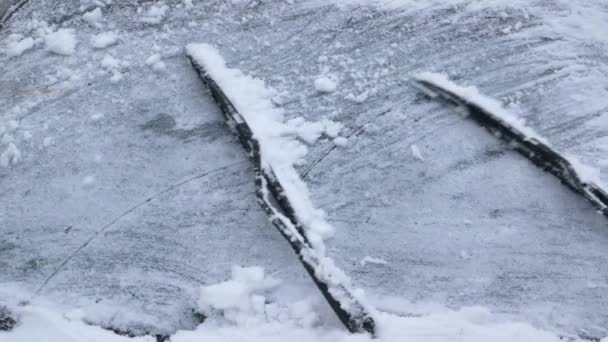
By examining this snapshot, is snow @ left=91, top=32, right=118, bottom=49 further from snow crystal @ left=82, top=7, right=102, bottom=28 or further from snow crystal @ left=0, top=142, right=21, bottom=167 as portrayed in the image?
snow crystal @ left=0, top=142, right=21, bottom=167

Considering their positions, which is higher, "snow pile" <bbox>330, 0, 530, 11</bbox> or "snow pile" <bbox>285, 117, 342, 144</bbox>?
"snow pile" <bbox>330, 0, 530, 11</bbox>

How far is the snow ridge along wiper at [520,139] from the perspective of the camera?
182 cm

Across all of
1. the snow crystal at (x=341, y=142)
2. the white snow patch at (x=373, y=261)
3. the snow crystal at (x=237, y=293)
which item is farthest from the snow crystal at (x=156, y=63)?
the white snow patch at (x=373, y=261)

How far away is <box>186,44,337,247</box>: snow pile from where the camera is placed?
1859 mm

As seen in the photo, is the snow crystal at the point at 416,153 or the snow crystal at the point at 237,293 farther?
the snow crystal at the point at 416,153

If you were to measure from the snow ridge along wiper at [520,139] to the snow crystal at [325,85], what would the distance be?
0.38 meters

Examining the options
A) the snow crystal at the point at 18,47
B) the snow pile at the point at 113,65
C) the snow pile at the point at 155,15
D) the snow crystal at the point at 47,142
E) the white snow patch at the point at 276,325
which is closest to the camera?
the white snow patch at the point at 276,325

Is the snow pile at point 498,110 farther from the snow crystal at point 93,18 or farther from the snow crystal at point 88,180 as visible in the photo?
the snow crystal at point 93,18

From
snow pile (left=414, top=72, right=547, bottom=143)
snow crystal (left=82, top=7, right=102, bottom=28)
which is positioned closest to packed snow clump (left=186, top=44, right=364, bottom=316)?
snow crystal (left=82, top=7, right=102, bottom=28)

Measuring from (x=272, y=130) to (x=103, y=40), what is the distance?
1098mm

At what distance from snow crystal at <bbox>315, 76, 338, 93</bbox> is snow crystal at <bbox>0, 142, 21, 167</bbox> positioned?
132cm

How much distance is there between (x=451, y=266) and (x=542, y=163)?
57 centimetres

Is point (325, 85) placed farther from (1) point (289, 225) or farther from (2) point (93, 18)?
(2) point (93, 18)

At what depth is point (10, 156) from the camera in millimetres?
2129
